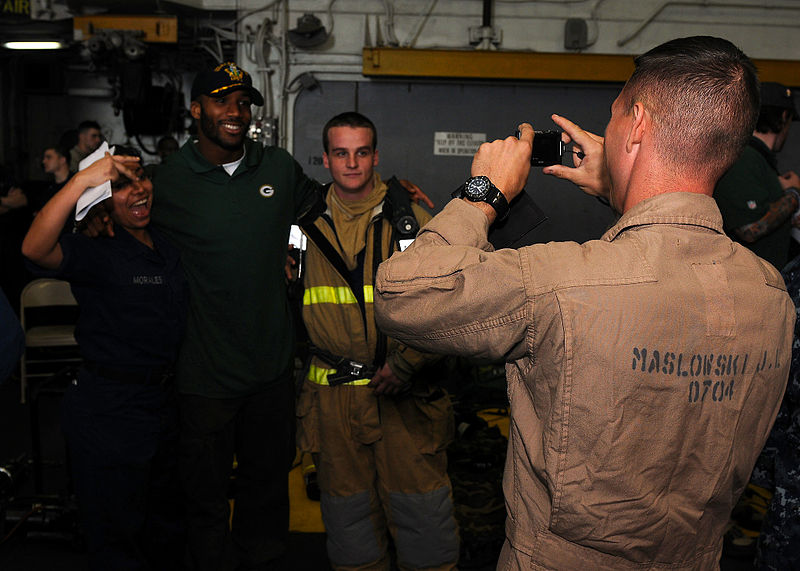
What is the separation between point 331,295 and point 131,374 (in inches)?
30.4

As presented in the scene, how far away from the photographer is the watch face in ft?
3.77

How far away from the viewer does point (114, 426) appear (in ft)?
7.42

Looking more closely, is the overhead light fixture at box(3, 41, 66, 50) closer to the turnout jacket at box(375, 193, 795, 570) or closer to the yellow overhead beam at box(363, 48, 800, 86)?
the yellow overhead beam at box(363, 48, 800, 86)

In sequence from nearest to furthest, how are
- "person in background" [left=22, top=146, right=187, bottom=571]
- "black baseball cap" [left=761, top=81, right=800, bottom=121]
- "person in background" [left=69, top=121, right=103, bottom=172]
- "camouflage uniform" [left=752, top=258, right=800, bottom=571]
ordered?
1. "camouflage uniform" [left=752, top=258, right=800, bottom=571]
2. "person in background" [left=22, top=146, right=187, bottom=571]
3. "black baseball cap" [left=761, top=81, right=800, bottom=121]
4. "person in background" [left=69, top=121, right=103, bottom=172]

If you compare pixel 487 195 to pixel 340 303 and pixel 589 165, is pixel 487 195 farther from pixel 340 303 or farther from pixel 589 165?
pixel 340 303

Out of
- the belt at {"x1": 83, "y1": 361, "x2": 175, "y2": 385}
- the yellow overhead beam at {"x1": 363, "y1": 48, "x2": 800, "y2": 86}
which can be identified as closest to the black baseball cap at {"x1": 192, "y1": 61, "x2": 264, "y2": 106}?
the belt at {"x1": 83, "y1": 361, "x2": 175, "y2": 385}

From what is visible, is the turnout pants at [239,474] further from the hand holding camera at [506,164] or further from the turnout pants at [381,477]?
the hand holding camera at [506,164]

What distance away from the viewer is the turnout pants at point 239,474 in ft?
8.29

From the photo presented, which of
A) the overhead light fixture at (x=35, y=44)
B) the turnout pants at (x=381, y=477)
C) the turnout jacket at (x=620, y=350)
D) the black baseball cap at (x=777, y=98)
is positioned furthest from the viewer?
the overhead light fixture at (x=35, y=44)

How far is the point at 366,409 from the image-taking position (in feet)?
Result: 8.19

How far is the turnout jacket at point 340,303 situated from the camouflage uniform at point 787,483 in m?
1.29

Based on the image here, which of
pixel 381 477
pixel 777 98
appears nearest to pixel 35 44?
pixel 381 477

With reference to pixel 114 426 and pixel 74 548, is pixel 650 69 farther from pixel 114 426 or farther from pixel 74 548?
pixel 74 548

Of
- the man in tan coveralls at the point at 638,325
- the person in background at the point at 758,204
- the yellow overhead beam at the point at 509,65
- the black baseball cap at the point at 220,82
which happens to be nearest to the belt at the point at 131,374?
the black baseball cap at the point at 220,82
